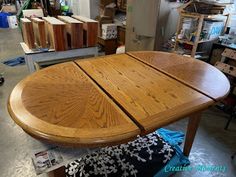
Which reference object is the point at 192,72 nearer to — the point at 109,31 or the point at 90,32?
the point at 90,32

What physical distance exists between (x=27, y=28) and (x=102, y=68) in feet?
3.18

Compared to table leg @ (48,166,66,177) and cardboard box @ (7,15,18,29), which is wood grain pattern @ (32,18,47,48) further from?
cardboard box @ (7,15,18,29)

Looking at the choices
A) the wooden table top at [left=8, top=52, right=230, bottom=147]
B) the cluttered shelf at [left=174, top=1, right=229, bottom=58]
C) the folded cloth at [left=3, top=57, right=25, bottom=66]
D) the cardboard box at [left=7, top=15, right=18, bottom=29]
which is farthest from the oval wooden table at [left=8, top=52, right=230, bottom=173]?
the cardboard box at [left=7, top=15, right=18, bottom=29]

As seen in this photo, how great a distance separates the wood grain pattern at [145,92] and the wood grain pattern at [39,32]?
2.20 feet

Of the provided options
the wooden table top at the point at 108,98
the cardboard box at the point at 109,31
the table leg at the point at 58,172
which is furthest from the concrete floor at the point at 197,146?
the cardboard box at the point at 109,31

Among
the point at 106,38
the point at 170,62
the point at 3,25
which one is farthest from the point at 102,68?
the point at 3,25

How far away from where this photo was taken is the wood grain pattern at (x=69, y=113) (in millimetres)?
803

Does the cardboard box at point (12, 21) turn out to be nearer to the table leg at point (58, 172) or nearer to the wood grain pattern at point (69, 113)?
the wood grain pattern at point (69, 113)

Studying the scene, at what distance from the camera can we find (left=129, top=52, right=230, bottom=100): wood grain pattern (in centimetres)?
117

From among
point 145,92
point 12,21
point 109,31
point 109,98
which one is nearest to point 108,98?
point 109,98

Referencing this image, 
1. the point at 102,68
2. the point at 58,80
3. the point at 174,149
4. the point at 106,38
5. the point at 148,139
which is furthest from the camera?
the point at 106,38

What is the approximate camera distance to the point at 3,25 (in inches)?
257

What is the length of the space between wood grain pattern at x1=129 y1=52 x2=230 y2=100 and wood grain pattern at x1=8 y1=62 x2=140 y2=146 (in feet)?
1.83

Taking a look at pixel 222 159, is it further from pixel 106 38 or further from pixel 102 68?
pixel 106 38
